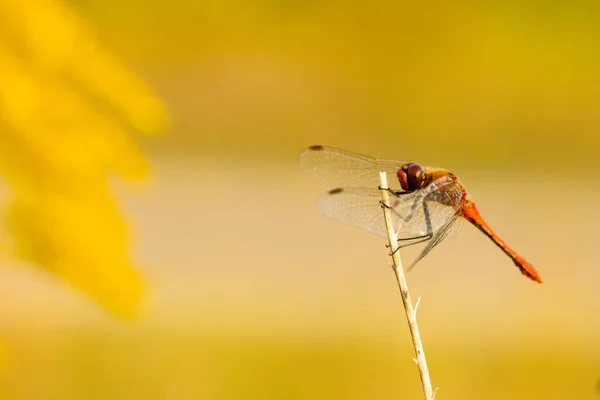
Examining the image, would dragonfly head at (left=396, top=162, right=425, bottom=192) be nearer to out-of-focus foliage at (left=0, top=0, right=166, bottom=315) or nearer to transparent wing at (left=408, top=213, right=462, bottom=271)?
transparent wing at (left=408, top=213, right=462, bottom=271)

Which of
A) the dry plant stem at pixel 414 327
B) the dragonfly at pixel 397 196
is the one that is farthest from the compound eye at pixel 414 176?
the dry plant stem at pixel 414 327

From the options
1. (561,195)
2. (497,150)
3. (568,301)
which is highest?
(497,150)

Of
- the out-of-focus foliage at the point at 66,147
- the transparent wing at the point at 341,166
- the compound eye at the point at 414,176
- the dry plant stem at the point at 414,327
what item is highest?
the transparent wing at the point at 341,166

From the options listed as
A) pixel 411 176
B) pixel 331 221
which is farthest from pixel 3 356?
pixel 331 221

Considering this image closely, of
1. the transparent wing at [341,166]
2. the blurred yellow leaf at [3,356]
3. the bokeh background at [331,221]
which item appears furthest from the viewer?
the bokeh background at [331,221]

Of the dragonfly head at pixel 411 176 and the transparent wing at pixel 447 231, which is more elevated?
the dragonfly head at pixel 411 176

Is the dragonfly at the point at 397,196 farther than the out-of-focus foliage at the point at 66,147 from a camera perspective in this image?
Yes

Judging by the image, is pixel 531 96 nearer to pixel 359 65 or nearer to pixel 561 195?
pixel 561 195

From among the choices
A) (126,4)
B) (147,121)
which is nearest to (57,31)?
(147,121)

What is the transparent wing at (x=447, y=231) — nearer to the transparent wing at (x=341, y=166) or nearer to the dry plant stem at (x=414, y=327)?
the transparent wing at (x=341, y=166)
